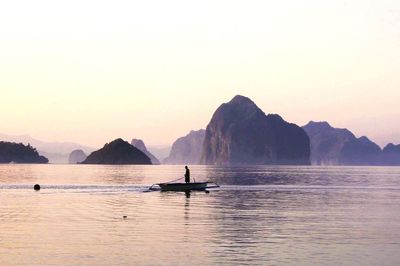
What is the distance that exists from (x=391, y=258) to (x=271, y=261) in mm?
6344

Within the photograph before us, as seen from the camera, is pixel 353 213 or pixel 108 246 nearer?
pixel 108 246

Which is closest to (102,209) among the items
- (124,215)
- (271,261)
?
(124,215)

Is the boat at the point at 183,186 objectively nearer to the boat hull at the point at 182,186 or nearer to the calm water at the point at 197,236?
the boat hull at the point at 182,186

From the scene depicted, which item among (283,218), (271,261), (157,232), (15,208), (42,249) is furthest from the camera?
(15,208)

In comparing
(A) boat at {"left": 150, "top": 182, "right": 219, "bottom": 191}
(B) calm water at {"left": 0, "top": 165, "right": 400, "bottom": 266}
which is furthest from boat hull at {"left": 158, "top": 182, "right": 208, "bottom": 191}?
(B) calm water at {"left": 0, "top": 165, "right": 400, "bottom": 266}

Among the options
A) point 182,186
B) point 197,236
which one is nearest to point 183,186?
point 182,186

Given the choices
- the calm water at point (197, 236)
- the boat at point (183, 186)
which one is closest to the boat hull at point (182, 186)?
the boat at point (183, 186)

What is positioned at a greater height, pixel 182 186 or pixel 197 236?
pixel 182 186

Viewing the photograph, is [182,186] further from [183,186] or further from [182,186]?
[183,186]

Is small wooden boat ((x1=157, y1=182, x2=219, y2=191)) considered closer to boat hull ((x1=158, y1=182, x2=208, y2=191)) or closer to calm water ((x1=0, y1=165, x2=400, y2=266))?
boat hull ((x1=158, y1=182, x2=208, y2=191))

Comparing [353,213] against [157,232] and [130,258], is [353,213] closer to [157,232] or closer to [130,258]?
[157,232]

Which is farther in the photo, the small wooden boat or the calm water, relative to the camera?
the small wooden boat

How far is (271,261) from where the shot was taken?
28.2 metres

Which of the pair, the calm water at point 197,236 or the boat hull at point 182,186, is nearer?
the calm water at point 197,236
